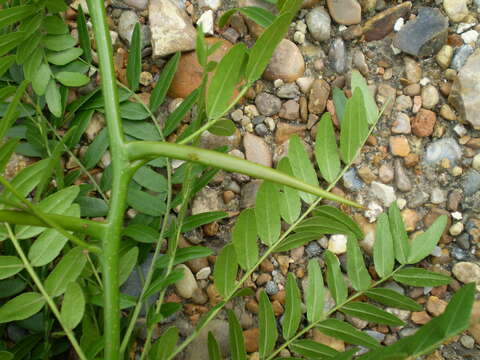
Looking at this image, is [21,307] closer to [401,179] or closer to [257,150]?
[257,150]

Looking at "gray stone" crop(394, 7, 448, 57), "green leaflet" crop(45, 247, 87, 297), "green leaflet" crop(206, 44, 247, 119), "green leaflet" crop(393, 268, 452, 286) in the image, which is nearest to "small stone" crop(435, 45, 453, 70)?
"gray stone" crop(394, 7, 448, 57)

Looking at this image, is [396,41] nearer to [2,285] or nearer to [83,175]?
[83,175]

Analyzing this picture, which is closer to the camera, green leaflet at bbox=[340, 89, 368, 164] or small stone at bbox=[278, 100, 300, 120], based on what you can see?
green leaflet at bbox=[340, 89, 368, 164]

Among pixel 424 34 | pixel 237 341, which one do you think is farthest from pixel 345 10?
pixel 237 341

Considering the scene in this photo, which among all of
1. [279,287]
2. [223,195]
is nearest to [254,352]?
[279,287]

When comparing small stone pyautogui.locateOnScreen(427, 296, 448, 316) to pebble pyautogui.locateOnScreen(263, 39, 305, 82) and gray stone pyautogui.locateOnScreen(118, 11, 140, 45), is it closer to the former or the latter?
pebble pyautogui.locateOnScreen(263, 39, 305, 82)

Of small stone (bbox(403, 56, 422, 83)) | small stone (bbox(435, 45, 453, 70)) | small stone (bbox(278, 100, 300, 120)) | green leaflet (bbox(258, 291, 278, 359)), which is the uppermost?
small stone (bbox(435, 45, 453, 70))
